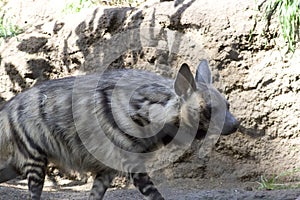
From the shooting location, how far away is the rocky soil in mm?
5613

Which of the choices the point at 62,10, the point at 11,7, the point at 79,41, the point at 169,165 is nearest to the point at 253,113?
the point at 169,165

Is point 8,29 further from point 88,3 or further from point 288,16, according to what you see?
point 288,16

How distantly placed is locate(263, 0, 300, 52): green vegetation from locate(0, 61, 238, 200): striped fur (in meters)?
1.30

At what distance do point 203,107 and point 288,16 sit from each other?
1.72 meters

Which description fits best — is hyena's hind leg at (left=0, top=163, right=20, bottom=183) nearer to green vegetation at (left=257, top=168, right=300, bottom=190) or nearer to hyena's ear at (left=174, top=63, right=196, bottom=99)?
hyena's ear at (left=174, top=63, right=196, bottom=99)

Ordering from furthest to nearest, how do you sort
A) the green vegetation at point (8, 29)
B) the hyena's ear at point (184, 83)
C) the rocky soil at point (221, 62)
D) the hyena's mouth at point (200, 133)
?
the green vegetation at point (8, 29) < the rocky soil at point (221, 62) < the hyena's mouth at point (200, 133) < the hyena's ear at point (184, 83)

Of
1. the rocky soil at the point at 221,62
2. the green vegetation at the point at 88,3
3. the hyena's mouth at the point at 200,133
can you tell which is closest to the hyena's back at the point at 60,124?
the hyena's mouth at the point at 200,133

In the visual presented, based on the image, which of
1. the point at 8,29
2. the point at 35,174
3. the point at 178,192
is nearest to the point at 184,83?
the point at 35,174

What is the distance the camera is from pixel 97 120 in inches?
175

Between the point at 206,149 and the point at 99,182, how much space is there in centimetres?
136

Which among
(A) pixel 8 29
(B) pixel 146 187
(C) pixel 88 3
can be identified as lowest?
(B) pixel 146 187

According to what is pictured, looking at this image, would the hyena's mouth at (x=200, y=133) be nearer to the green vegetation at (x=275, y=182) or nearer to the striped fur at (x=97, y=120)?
the striped fur at (x=97, y=120)

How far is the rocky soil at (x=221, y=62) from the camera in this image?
5.61 m

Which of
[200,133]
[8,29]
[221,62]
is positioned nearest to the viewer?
[200,133]
